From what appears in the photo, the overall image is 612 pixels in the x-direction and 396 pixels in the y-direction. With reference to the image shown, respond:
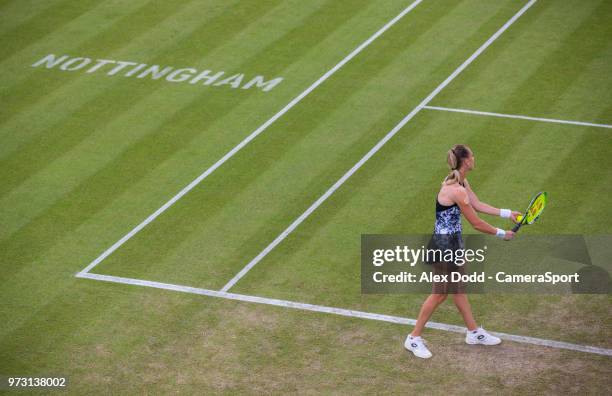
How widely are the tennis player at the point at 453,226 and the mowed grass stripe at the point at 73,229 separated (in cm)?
550

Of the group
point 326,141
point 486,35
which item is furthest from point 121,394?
point 486,35

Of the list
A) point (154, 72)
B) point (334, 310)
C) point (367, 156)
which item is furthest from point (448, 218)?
point (154, 72)

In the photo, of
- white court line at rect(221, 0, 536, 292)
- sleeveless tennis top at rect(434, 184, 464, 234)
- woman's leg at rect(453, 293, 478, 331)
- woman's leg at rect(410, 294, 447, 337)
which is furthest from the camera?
white court line at rect(221, 0, 536, 292)

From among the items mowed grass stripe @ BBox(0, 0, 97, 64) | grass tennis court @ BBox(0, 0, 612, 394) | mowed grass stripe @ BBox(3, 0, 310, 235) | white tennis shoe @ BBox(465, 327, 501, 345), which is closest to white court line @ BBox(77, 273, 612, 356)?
grass tennis court @ BBox(0, 0, 612, 394)

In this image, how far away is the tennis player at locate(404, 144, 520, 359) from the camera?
12.3m

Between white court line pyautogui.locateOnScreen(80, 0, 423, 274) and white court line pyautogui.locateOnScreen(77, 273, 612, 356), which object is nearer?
white court line pyautogui.locateOnScreen(77, 273, 612, 356)

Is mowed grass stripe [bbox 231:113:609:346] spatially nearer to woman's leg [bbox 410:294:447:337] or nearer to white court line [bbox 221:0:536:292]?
white court line [bbox 221:0:536:292]

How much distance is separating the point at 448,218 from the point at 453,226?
12 centimetres

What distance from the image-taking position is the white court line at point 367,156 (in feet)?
49.4

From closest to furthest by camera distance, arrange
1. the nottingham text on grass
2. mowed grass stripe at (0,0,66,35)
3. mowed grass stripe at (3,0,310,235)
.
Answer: mowed grass stripe at (3,0,310,235), the nottingham text on grass, mowed grass stripe at (0,0,66,35)

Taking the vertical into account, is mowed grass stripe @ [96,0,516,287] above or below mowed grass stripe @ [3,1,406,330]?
below

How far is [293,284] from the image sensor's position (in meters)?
14.5

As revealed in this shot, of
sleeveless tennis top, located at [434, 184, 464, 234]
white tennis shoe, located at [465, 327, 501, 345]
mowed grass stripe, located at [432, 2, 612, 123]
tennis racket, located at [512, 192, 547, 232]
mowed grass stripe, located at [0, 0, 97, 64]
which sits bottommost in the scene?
white tennis shoe, located at [465, 327, 501, 345]

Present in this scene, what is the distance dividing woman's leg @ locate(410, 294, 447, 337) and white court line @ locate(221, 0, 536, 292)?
305cm
